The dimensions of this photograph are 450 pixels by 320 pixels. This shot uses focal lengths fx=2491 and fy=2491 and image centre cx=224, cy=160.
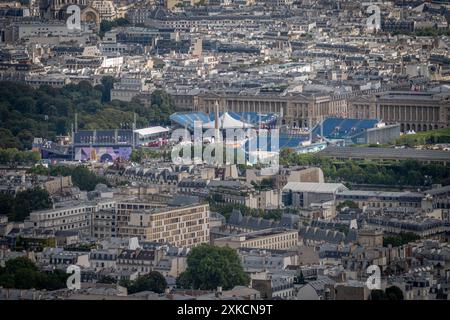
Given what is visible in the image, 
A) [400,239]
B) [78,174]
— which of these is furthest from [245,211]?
[78,174]

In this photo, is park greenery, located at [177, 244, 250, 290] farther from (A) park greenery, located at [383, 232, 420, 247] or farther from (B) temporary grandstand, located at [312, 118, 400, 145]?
(B) temporary grandstand, located at [312, 118, 400, 145]

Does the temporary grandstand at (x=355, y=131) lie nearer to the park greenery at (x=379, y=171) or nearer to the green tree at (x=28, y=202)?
the park greenery at (x=379, y=171)

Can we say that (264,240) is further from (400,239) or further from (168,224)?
(400,239)

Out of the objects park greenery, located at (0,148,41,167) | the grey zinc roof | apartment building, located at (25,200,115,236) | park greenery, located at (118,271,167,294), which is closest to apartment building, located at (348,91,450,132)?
park greenery, located at (0,148,41,167)

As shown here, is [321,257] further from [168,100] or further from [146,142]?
[168,100]
